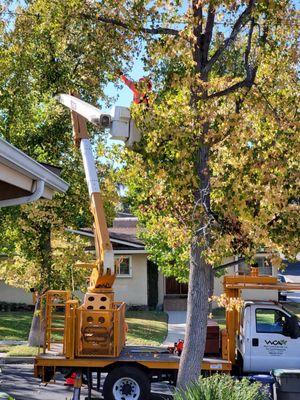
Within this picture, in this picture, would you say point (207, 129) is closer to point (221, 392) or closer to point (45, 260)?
point (221, 392)

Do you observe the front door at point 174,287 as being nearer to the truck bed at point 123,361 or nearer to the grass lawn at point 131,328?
the grass lawn at point 131,328

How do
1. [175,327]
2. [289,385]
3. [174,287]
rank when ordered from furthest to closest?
[174,287]
[175,327]
[289,385]

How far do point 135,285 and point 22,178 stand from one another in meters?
21.4

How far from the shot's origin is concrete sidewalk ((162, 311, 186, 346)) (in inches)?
759

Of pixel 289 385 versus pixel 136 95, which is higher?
pixel 136 95

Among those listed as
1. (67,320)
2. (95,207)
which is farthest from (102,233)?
(67,320)

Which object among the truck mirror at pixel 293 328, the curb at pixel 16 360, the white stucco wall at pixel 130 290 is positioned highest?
Answer: the white stucco wall at pixel 130 290

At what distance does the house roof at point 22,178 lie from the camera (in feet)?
20.4

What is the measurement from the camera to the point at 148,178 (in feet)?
27.7

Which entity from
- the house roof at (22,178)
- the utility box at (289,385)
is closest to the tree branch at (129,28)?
the house roof at (22,178)

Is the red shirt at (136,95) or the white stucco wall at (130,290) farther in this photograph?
the white stucco wall at (130,290)

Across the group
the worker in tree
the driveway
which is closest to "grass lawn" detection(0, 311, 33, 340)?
the driveway

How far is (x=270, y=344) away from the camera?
1125 cm

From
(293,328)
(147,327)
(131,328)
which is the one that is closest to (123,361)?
(293,328)
